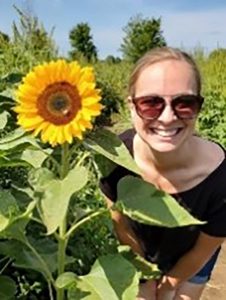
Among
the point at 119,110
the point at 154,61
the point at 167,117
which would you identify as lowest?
the point at 119,110

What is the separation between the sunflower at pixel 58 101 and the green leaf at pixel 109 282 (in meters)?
0.30

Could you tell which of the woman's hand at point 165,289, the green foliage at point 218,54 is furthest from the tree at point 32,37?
the green foliage at point 218,54

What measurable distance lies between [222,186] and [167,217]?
0.73 meters

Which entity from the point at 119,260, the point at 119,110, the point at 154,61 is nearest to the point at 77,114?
the point at 119,260

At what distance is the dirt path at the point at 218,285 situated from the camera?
3924 millimetres

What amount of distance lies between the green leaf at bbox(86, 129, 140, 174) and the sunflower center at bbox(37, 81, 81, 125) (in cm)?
10

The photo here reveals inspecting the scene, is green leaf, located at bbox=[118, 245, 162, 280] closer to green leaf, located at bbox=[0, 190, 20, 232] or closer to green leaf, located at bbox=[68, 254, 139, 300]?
green leaf, located at bbox=[68, 254, 139, 300]

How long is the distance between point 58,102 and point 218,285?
118 inches

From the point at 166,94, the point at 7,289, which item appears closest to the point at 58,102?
the point at 166,94

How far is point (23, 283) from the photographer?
220cm

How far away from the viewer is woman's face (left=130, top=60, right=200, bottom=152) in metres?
1.70

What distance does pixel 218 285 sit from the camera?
411 centimetres

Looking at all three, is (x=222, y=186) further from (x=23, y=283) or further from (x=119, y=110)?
(x=119, y=110)

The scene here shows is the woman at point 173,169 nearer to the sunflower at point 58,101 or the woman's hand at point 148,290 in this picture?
the woman's hand at point 148,290
